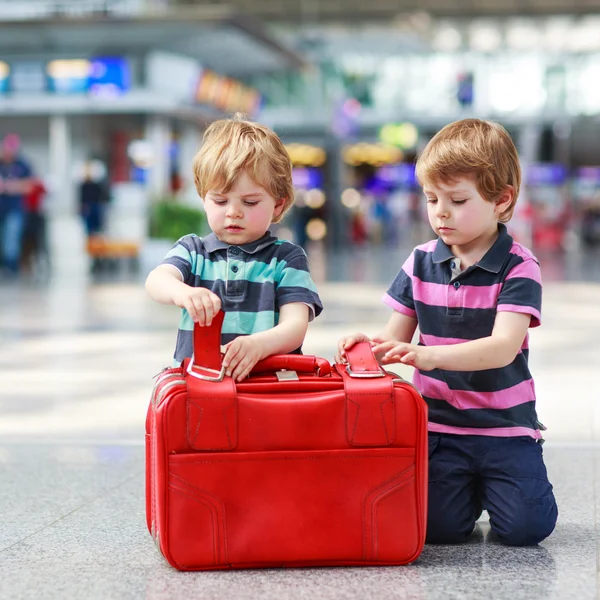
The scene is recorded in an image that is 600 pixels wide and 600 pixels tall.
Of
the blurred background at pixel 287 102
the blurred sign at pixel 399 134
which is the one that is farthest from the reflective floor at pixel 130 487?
the blurred sign at pixel 399 134

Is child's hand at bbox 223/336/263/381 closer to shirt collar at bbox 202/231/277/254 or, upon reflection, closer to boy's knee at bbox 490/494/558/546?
shirt collar at bbox 202/231/277/254

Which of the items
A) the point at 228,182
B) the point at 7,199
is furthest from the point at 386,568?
the point at 7,199

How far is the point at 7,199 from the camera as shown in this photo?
1584 centimetres

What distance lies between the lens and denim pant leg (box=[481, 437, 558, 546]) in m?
2.94

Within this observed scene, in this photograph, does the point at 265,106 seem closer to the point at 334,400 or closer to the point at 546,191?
the point at 546,191

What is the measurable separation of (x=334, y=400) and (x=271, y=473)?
0.74 ft

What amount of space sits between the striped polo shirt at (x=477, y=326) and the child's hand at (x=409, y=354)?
0.71 ft

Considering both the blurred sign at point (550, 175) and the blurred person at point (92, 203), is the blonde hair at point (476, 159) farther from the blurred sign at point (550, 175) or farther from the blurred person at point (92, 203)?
the blurred sign at point (550, 175)

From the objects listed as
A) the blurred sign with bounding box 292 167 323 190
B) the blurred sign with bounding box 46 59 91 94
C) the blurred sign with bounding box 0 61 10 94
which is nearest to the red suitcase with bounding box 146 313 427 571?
the blurred sign with bounding box 46 59 91 94

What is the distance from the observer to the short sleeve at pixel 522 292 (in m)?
2.89

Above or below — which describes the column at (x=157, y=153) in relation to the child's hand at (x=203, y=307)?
above

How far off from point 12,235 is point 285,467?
46.9 feet

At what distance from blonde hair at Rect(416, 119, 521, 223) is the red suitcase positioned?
0.56m

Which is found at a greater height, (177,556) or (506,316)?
(506,316)
